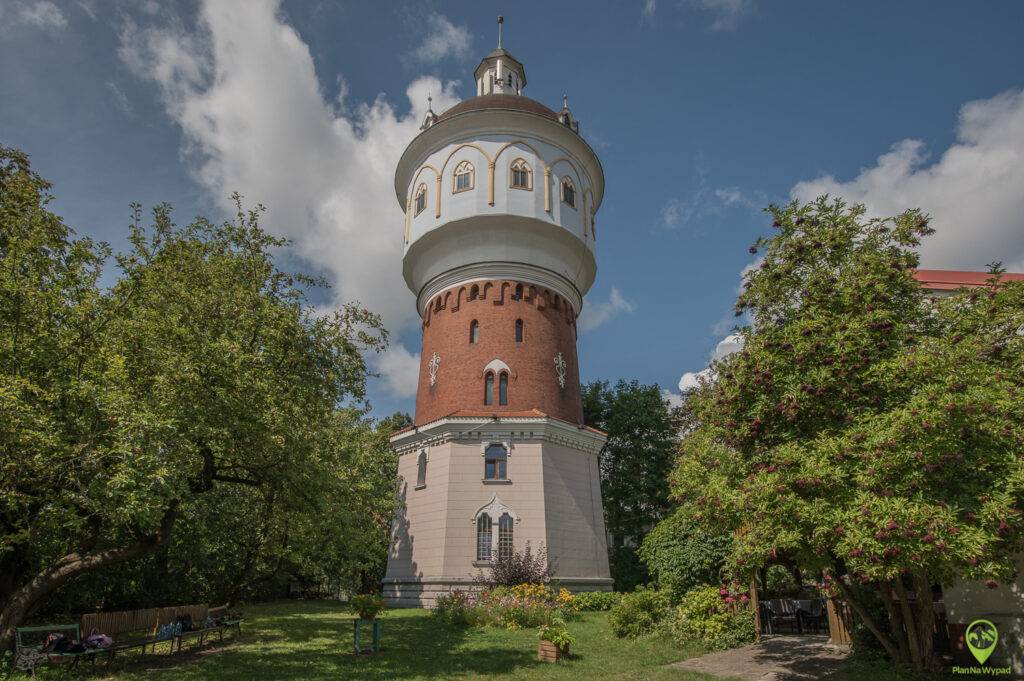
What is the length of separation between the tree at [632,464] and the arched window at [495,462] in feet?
42.2

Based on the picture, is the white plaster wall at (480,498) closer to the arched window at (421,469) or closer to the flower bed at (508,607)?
the flower bed at (508,607)

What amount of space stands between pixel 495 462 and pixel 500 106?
15710 mm

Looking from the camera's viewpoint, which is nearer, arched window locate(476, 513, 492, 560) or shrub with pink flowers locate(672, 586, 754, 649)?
shrub with pink flowers locate(672, 586, 754, 649)

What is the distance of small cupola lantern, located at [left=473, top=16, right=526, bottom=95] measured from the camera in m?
33.6

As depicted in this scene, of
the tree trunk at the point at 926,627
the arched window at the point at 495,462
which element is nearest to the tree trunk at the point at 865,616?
the tree trunk at the point at 926,627

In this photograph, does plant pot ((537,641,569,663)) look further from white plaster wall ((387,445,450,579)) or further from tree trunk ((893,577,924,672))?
white plaster wall ((387,445,450,579))

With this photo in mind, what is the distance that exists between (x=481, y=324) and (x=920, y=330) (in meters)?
17.0

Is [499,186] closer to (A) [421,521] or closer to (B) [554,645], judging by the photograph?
(A) [421,521]

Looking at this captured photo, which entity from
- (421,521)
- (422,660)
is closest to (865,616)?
(422,660)

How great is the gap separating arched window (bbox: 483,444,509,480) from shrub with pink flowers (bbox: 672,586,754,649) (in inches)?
350

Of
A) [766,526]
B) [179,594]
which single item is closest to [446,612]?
[179,594]

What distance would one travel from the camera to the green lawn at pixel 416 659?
1026 cm

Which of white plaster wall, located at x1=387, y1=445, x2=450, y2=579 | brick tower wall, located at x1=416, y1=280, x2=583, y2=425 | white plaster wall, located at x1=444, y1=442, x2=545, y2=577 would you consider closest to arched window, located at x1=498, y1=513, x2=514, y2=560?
white plaster wall, located at x1=444, y1=442, x2=545, y2=577

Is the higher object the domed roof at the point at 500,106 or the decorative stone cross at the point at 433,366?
the domed roof at the point at 500,106
